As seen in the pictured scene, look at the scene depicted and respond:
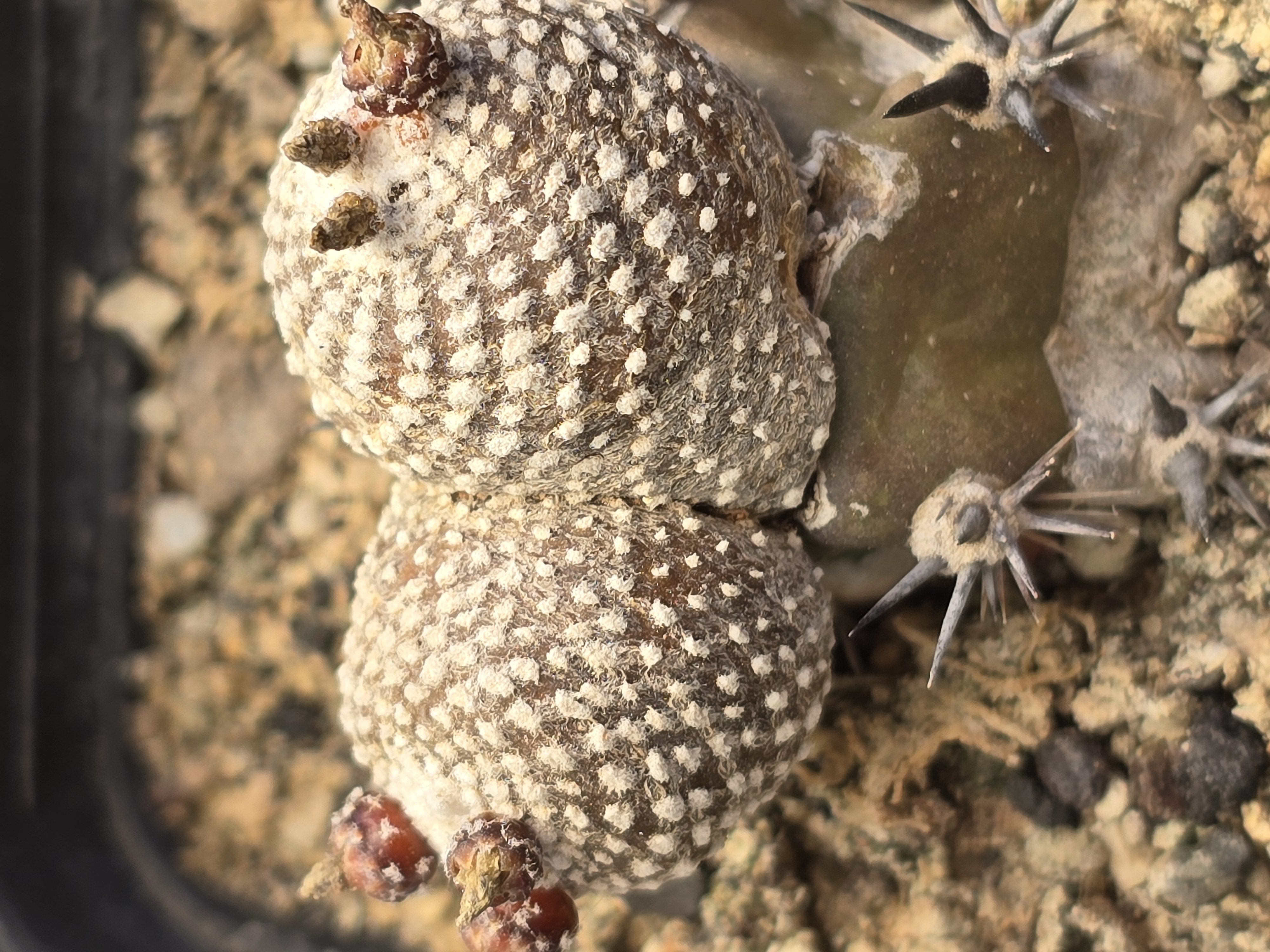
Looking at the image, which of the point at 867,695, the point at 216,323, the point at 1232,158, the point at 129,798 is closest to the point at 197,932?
the point at 129,798

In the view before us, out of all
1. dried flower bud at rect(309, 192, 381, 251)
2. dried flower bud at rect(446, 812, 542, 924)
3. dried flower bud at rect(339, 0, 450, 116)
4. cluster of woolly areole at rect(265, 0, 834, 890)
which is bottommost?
dried flower bud at rect(446, 812, 542, 924)

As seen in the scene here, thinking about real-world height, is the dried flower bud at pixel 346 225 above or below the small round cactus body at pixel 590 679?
above

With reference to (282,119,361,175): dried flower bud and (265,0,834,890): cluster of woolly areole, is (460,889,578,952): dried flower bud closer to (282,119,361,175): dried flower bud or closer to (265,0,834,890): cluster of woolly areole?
(265,0,834,890): cluster of woolly areole

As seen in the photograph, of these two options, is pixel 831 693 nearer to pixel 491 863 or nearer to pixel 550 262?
pixel 491 863

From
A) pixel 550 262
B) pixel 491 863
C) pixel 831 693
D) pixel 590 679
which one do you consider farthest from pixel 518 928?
pixel 831 693

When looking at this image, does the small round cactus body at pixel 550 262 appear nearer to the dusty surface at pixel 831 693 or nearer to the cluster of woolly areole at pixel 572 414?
the cluster of woolly areole at pixel 572 414

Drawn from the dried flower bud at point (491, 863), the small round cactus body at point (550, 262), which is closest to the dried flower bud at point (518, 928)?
the dried flower bud at point (491, 863)

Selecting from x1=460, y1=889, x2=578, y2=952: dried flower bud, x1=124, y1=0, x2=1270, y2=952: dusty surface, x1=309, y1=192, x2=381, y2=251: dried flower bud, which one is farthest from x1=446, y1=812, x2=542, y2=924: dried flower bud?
x1=124, y1=0, x2=1270, y2=952: dusty surface
